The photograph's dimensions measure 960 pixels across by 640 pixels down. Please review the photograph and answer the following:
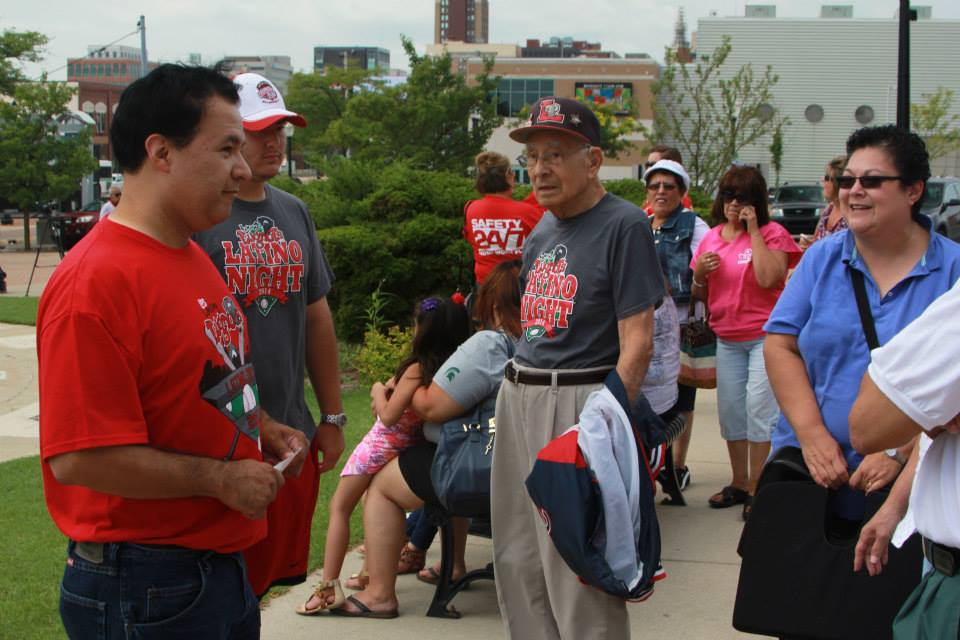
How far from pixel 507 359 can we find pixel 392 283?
676cm

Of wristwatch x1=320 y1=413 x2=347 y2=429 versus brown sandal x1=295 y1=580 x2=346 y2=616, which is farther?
brown sandal x1=295 y1=580 x2=346 y2=616

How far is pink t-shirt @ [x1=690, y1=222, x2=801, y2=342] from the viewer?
6.33 m

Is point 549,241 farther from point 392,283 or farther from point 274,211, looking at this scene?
point 392,283

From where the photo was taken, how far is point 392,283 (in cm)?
1144

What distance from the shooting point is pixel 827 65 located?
69.5m

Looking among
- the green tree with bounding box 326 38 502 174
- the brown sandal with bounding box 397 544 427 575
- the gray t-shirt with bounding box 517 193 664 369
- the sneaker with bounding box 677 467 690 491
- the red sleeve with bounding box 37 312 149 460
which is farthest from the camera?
the green tree with bounding box 326 38 502 174

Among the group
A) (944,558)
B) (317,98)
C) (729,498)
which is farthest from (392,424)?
(317,98)

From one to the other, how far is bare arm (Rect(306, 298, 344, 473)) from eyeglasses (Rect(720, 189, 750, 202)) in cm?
323

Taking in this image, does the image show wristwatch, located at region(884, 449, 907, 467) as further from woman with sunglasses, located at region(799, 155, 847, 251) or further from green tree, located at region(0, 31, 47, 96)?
green tree, located at region(0, 31, 47, 96)

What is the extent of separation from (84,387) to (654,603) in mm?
3467

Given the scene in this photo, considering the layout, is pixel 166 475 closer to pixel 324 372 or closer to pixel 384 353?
pixel 324 372

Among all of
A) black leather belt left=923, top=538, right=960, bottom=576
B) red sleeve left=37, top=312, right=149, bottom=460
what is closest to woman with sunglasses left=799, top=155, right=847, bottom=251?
black leather belt left=923, top=538, right=960, bottom=576

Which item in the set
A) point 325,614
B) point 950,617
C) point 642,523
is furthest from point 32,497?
point 950,617

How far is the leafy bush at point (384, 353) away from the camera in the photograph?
9.66 meters
